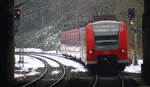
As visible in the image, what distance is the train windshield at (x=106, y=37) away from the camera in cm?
1836

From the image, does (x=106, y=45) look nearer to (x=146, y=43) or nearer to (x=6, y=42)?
(x=146, y=43)

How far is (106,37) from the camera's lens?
18.4 meters

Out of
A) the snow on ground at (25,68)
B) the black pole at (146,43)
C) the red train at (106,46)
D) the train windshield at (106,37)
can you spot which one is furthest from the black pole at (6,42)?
the black pole at (146,43)

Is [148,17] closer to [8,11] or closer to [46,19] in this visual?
[8,11]

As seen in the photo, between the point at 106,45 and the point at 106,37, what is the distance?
0.45m

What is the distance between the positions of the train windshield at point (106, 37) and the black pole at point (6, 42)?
5097 millimetres

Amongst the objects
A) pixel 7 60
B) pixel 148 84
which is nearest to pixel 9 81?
pixel 7 60

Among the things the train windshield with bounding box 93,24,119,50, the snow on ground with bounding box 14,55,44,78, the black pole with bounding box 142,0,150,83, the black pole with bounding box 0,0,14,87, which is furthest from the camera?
the snow on ground with bounding box 14,55,44,78

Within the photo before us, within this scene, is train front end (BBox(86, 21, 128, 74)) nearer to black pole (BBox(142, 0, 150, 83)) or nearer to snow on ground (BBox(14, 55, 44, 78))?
black pole (BBox(142, 0, 150, 83))

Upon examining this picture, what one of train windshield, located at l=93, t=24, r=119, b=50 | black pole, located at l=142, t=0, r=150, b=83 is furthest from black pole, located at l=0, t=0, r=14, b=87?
black pole, located at l=142, t=0, r=150, b=83

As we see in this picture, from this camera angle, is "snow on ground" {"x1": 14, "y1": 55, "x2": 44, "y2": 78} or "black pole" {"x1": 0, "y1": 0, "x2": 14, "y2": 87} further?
"snow on ground" {"x1": 14, "y1": 55, "x2": 44, "y2": 78}

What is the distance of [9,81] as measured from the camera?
15.0 metres

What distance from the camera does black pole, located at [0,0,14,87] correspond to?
13.4 meters

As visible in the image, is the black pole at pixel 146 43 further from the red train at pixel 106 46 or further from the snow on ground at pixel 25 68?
the snow on ground at pixel 25 68
